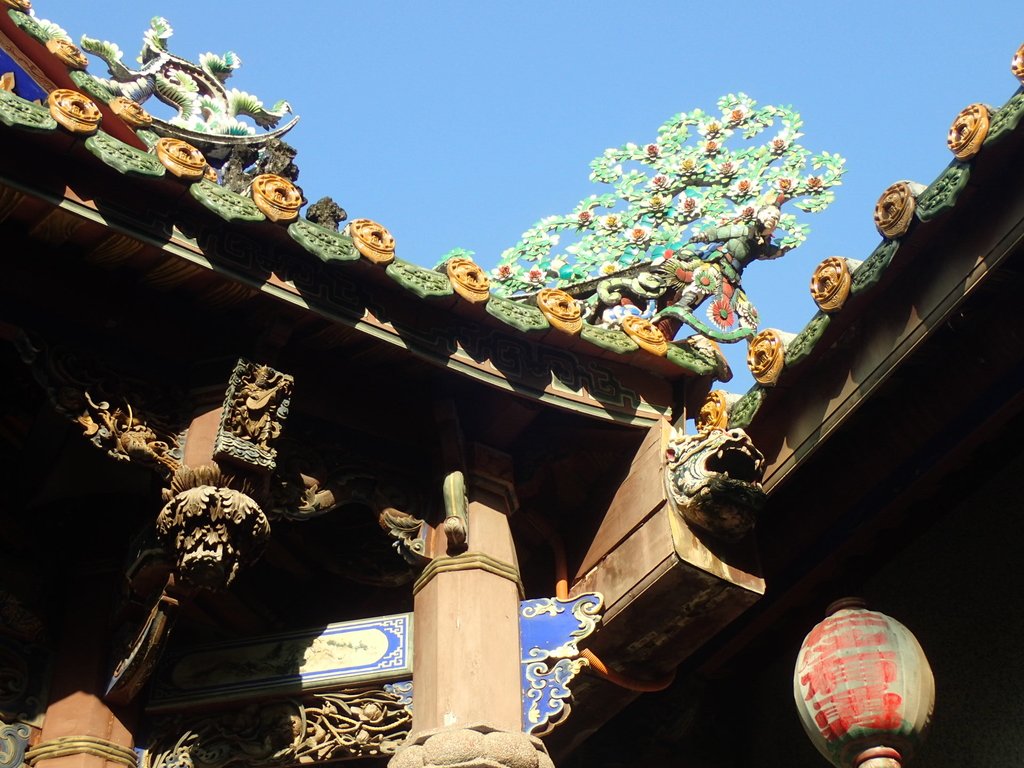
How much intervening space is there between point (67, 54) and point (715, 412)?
3091mm

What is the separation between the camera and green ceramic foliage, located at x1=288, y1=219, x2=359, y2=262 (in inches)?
183

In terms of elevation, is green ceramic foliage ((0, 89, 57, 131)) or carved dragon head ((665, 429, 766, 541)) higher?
Result: green ceramic foliage ((0, 89, 57, 131))

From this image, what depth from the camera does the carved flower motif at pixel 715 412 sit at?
206 inches

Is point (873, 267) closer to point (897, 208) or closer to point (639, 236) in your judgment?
point (897, 208)

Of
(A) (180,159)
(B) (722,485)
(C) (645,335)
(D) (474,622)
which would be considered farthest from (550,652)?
(A) (180,159)

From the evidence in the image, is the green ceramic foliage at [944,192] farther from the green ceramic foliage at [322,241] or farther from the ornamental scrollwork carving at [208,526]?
the ornamental scrollwork carving at [208,526]

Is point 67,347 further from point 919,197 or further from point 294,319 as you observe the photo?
point 919,197

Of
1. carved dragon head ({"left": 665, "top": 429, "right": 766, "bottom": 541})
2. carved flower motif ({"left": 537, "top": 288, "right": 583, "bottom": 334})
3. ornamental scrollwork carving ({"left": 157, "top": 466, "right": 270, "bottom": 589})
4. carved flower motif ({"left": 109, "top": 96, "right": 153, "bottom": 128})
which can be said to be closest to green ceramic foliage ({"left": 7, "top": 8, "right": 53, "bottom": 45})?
carved flower motif ({"left": 109, "top": 96, "right": 153, "bottom": 128})

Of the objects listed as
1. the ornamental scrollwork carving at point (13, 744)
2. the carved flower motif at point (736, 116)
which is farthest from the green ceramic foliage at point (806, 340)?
the ornamental scrollwork carving at point (13, 744)

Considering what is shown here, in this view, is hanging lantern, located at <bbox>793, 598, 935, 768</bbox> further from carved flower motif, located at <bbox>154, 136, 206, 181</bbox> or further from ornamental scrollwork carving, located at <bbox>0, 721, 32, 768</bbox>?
ornamental scrollwork carving, located at <bbox>0, 721, 32, 768</bbox>

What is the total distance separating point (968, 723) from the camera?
5066mm

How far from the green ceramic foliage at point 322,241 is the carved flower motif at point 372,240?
1.1 inches

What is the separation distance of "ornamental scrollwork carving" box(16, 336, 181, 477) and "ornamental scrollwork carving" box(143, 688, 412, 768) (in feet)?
3.25

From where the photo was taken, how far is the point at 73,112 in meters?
4.38
